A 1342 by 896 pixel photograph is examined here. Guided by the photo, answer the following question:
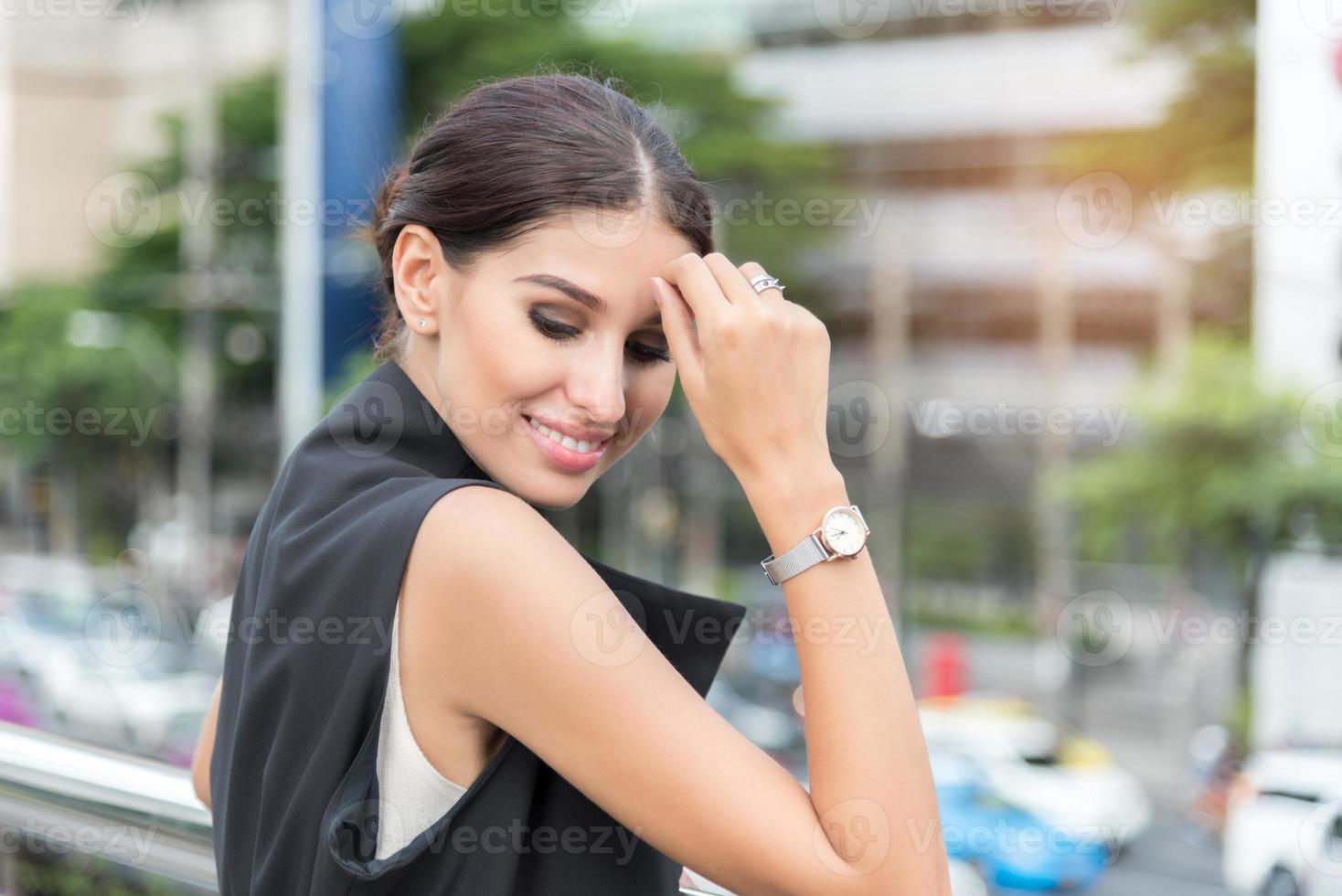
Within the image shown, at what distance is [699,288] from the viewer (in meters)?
0.83

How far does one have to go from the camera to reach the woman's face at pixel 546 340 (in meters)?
0.84

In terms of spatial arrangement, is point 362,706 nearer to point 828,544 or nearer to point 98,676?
point 828,544

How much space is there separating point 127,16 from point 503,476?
59.1 feet

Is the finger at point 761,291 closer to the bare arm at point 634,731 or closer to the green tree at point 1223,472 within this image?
the bare arm at point 634,731

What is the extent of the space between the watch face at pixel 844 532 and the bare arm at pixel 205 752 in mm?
524

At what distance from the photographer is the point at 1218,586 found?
10484 mm

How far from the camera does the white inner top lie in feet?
2.51

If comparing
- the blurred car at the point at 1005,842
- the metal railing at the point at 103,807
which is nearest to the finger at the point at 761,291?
the metal railing at the point at 103,807

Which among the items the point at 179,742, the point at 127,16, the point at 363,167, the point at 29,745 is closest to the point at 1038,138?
the point at 363,167

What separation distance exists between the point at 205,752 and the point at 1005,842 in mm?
6969

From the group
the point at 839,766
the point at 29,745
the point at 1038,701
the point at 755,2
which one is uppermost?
the point at 755,2

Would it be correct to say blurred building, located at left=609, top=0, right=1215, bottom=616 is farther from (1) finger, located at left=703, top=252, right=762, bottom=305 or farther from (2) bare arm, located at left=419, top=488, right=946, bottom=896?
(2) bare arm, located at left=419, top=488, right=946, bottom=896

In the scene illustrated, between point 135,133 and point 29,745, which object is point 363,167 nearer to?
point 135,133

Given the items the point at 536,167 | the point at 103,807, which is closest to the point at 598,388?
the point at 536,167
